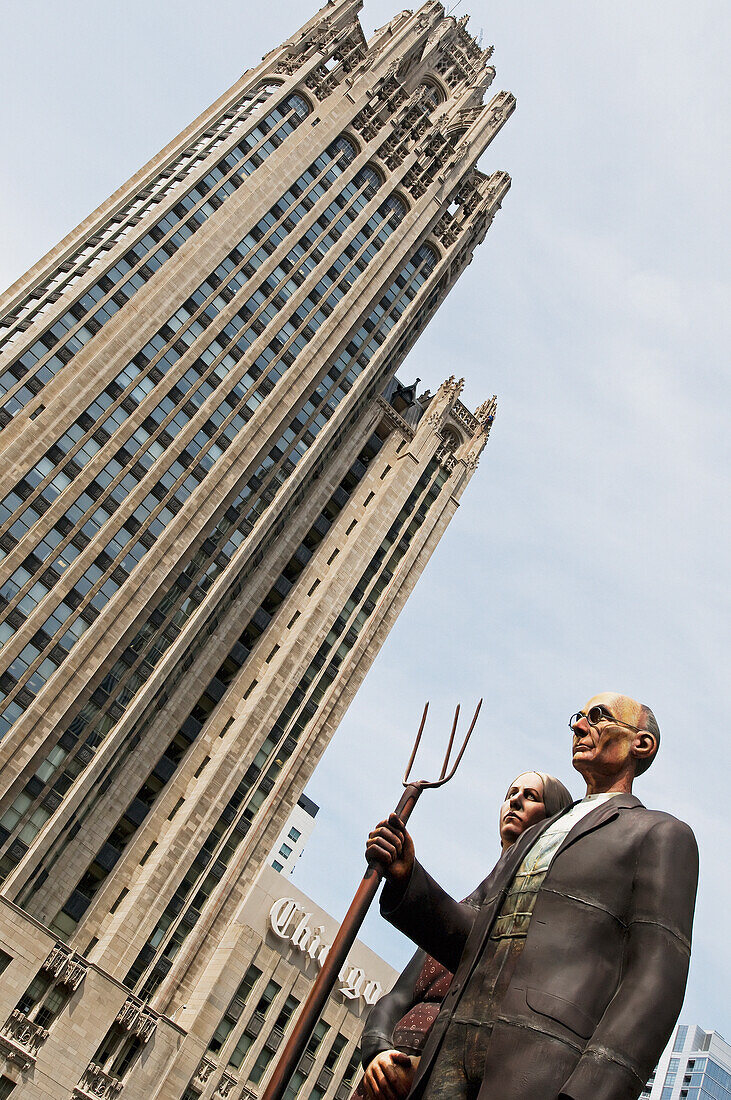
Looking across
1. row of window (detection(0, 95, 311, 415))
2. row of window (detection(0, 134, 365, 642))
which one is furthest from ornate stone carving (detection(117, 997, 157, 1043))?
row of window (detection(0, 95, 311, 415))

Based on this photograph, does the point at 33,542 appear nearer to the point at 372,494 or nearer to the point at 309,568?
the point at 309,568

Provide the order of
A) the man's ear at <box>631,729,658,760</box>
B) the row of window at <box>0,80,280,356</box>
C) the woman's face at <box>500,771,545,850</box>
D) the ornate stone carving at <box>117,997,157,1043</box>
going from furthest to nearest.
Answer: the row of window at <box>0,80,280,356</box> < the ornate stone carving at <box>117,997,157,1043</box> < the woman's face at <box>500,771,545,850</box> < the man's ear at <box>631,729,658,760</box>

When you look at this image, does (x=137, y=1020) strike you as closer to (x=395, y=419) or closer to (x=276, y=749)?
(x=276, y=749)

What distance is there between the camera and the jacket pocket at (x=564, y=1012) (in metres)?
7.17

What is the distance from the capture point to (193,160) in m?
87.0

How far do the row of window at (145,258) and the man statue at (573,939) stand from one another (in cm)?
6332

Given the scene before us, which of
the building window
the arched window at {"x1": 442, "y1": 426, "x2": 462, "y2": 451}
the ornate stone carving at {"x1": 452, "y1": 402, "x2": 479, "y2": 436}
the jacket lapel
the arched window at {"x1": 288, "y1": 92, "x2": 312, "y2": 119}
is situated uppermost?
the arched window at {"x1": 288, "y1": 92, "x2": 312, "y2": 119}

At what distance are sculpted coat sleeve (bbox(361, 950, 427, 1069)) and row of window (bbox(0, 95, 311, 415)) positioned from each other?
61.9 meters

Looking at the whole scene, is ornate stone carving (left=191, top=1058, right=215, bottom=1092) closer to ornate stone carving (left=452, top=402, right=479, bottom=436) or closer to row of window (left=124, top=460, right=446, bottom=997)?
row of window (left=124, top=460, right=446, bottom=997)

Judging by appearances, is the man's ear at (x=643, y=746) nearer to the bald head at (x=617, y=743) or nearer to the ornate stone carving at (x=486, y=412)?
the bald head at (x=617, y=743)

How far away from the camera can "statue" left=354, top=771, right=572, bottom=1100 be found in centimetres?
→ 880

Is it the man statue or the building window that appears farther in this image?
the building window

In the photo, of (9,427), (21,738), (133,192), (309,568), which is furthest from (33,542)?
(133,192)

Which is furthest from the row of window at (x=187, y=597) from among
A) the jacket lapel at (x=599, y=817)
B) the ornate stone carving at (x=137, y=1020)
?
the jacket lapel at (x=599, y=817)
